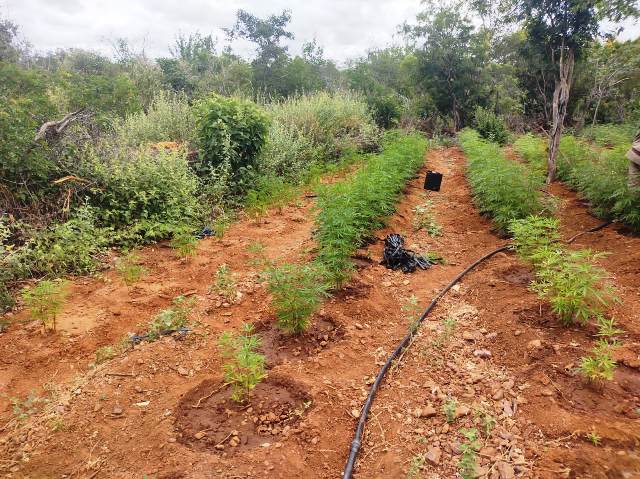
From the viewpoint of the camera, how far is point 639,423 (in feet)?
7.02

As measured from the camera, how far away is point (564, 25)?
261 inches

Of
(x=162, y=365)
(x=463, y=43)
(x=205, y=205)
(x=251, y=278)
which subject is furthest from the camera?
(x=463, y=43)

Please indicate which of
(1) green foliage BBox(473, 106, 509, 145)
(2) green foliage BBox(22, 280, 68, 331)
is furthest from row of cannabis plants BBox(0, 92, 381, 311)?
(1) green foliage BBox(473, 106, 509, 145)

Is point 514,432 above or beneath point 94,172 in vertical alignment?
beneath

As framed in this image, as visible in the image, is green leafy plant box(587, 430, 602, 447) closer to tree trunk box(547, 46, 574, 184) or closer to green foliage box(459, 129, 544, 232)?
green foliage box(459, 129, 544, 232)

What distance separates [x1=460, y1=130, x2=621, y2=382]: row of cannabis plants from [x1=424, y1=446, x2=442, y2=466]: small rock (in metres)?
1.04

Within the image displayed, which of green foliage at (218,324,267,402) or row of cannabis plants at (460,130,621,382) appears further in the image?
row of cannabis plants at (460,130,621,382)

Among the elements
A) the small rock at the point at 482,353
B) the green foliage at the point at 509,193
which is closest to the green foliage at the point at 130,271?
the small rock at the point at 482,353

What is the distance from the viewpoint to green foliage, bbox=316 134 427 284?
12.3 ft

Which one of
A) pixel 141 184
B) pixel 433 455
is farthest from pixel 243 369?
pixel 141 184

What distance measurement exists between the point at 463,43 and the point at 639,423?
16.3m

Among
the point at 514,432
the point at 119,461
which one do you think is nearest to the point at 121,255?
the point at 119,461

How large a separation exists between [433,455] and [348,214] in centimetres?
233

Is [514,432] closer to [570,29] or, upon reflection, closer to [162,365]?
[162,365]
